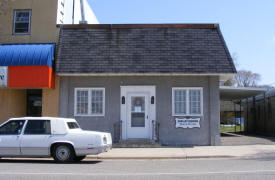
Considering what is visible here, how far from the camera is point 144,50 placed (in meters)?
17.6

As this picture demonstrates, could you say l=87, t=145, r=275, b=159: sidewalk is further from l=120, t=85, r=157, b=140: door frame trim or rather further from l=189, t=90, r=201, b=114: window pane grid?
l=189, t=90, r=201, b=114: window pane grid

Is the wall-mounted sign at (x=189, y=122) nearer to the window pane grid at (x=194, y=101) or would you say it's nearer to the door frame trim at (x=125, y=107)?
the window pane grid at (x=194, y=101)

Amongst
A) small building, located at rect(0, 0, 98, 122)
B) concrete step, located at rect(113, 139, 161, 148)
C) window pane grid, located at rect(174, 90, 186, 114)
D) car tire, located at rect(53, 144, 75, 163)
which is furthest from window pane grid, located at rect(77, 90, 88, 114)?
car tire, located at rect(53, 144, 75, 163)

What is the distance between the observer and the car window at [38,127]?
12.5 m

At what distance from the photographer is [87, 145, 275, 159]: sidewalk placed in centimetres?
1387

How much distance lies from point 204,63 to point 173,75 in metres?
1.54

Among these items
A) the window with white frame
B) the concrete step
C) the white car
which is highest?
the window with white frame

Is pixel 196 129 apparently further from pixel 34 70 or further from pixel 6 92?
pixel 6 92

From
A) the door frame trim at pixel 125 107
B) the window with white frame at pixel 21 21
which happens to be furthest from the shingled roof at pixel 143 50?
the window with white frame at pixel 21 21

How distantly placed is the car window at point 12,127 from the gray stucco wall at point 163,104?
15.7ft

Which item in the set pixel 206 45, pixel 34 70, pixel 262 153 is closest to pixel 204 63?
pixel 206 45

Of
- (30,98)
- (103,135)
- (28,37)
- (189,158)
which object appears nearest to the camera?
(103,135)

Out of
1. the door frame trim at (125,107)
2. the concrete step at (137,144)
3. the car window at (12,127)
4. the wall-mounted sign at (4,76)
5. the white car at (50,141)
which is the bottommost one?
the concrete step at (137,144)

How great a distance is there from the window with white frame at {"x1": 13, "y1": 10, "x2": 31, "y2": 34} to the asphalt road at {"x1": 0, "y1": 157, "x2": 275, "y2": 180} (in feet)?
29.8
